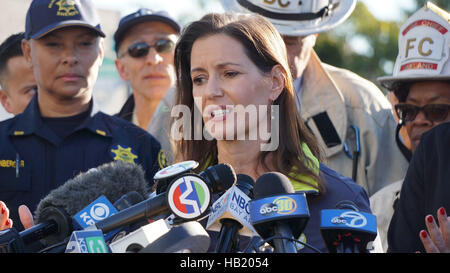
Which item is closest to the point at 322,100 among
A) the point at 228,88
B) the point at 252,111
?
the point at 252,111

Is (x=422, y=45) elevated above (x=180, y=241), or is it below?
above

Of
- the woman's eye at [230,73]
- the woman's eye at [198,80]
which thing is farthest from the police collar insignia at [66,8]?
the woman's eye at [230,73]

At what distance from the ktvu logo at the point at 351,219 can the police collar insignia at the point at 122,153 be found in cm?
222

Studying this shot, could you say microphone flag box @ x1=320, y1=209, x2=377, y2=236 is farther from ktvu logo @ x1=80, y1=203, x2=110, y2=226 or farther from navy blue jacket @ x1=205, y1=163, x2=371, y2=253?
navy blue jacket @ x1=205, y1=163, x2=371, y2=253

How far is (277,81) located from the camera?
3.62m

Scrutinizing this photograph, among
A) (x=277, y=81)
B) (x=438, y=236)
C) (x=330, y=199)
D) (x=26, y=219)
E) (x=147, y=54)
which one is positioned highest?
(x=147, y=54)

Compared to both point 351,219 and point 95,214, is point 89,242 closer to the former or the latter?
point 95,214

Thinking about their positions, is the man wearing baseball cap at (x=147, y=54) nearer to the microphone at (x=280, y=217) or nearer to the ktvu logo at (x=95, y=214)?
the ktvu logo at (x=95, y=214)

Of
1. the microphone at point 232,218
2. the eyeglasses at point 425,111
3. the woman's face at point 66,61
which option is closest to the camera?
the microphone at point 232,218

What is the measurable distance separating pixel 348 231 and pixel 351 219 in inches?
1.5

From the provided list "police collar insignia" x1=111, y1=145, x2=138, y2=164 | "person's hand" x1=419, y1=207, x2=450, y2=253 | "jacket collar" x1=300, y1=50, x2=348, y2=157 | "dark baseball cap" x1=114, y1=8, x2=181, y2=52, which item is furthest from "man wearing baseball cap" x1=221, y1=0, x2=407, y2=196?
"person's hand" x1=419, y1=207, x2=450, y2=253

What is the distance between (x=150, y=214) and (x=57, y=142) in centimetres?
215

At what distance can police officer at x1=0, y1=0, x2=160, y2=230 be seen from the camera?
4180mm

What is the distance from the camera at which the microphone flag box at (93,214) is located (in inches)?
98.0
